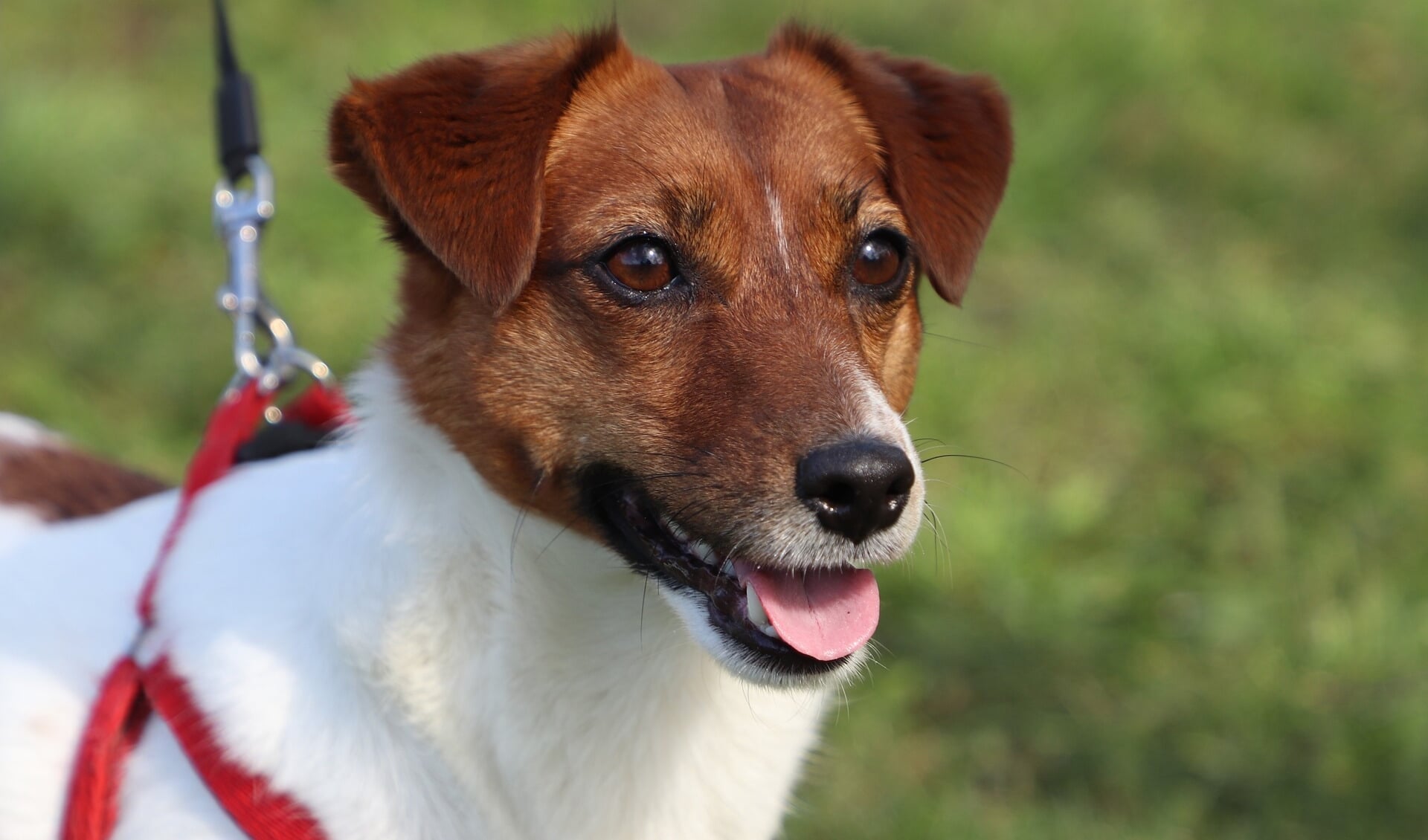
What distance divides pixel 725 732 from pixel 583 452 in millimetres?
551

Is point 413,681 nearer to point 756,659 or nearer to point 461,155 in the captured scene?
point 756,659

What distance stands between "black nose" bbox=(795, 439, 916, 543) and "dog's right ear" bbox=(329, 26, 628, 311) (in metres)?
0.56

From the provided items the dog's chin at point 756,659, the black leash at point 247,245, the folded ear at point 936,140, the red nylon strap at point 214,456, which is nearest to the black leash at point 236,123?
the black leash at point 247,245

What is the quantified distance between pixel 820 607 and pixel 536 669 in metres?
0.47

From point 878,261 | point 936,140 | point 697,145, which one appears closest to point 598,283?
point 697,145

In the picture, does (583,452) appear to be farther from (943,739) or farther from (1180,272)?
(1180,272)

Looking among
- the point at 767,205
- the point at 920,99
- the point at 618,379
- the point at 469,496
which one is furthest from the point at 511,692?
the point at 920,99

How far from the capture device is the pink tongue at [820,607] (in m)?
2.26

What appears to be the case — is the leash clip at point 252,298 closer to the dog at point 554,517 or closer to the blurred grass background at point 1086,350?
the dog at point 554,517

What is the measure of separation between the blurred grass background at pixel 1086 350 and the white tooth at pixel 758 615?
1363 mm

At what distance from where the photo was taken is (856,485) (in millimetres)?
2133

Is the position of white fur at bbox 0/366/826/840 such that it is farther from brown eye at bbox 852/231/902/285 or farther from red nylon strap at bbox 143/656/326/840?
brown eye at bbox 852/231/902/285

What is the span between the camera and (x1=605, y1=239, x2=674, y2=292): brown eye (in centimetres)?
239

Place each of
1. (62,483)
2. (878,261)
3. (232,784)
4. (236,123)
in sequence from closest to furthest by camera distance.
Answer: (232,784) → (878,261) → (62,483) → (236,123)
